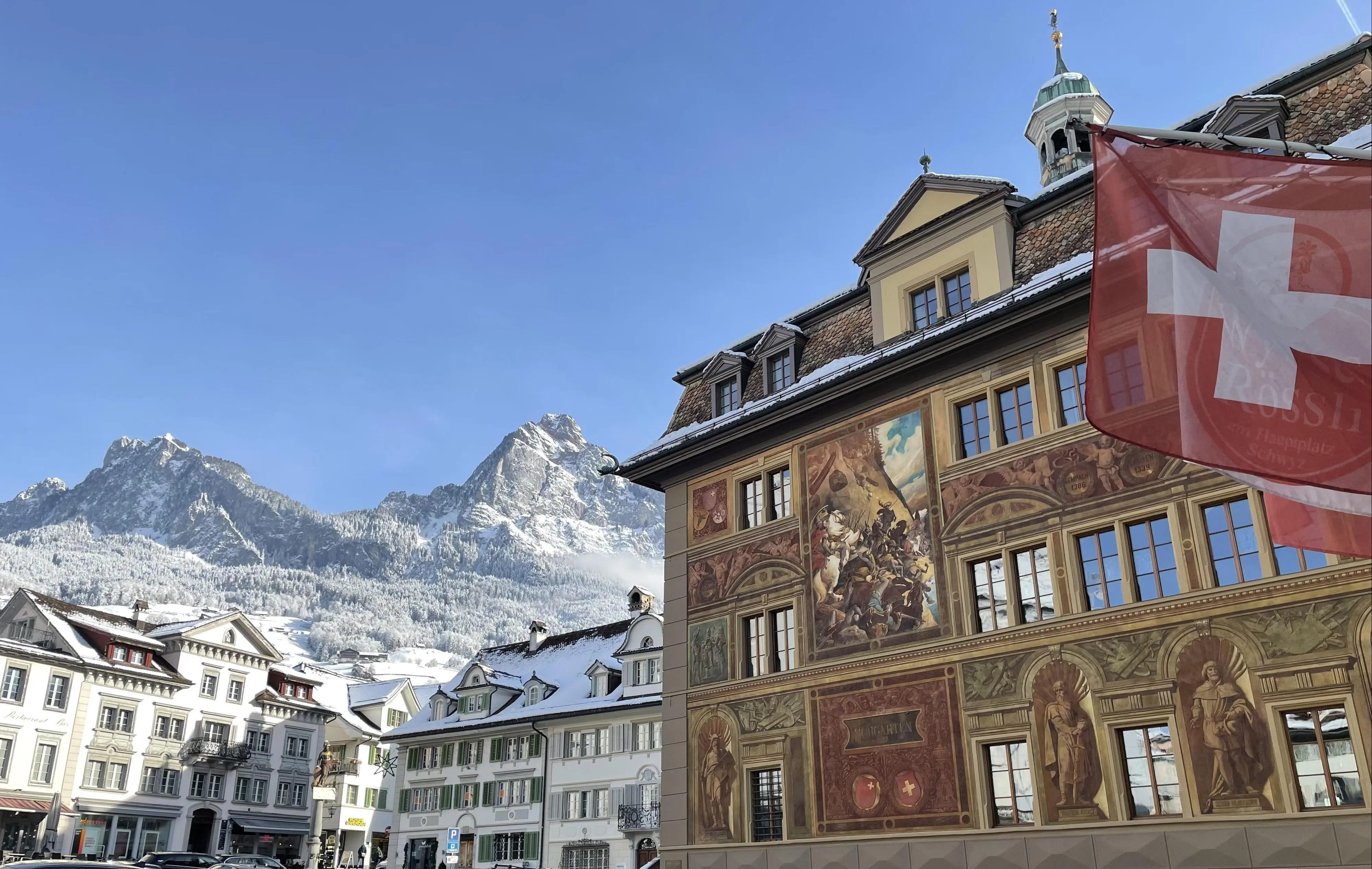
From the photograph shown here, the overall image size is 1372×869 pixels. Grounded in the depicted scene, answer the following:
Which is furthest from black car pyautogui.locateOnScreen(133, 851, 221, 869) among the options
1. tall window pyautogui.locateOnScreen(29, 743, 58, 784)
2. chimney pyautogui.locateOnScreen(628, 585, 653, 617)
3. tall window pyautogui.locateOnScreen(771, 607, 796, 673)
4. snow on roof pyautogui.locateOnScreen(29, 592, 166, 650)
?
tall window pyautogui.locateOnScreen(771, 607, 796, 673)

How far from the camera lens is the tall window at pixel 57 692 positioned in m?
53.2

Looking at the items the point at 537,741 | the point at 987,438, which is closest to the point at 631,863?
the point at 537,741

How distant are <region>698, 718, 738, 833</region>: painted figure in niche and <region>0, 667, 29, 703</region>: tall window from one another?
42271 mm

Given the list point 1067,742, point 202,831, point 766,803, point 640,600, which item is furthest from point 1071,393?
point 202,831

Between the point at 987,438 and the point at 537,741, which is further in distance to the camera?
the point at 537,741

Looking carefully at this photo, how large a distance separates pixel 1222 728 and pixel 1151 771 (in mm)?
1448

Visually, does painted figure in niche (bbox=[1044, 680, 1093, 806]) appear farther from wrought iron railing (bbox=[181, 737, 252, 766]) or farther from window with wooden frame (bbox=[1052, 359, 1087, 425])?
wrought iron railing (bbox=[181, 737, 252, 766])

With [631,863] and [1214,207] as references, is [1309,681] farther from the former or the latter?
→ [631,863]

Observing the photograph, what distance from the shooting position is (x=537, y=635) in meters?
65.0

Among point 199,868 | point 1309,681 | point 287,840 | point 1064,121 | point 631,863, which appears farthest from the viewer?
point 287,840

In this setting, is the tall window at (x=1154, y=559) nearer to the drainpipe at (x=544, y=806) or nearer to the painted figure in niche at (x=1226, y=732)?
the painted figure in niche at (x=1226, y=732)

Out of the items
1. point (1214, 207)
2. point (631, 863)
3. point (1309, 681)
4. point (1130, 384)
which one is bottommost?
point (631, 863)

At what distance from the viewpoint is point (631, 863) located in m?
47.5

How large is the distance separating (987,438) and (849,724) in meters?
6.53
